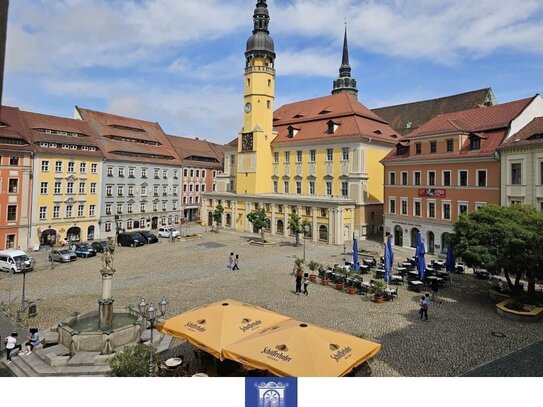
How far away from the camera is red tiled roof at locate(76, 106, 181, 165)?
45875 mm

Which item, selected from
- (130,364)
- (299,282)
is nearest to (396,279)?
(299,282)

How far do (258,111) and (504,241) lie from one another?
3733cm

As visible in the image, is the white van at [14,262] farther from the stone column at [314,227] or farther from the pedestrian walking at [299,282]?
the stone column at [314,227]

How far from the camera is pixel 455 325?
14359mm

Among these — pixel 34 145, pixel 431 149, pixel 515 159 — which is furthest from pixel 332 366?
pixel 34 145

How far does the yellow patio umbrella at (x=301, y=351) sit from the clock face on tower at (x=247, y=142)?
41.9 meters

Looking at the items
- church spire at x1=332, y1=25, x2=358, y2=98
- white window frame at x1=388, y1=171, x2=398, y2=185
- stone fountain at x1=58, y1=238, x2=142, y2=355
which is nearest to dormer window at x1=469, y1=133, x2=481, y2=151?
white window frame at x1=388, y1=171, x2=398, y2=185

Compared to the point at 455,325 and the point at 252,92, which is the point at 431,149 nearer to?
the point at 455,325

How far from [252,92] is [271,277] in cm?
3176

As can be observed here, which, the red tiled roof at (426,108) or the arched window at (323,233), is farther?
the red tiled roof at (426,108)

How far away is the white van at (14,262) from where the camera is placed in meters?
26.0

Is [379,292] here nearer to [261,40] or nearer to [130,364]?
[130,364]

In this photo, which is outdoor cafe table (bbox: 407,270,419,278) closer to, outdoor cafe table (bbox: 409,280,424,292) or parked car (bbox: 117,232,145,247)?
outdoor cafe table (bbox: 409,280,424,292)
